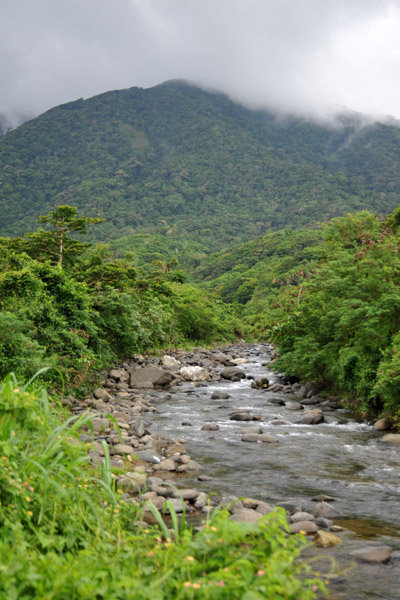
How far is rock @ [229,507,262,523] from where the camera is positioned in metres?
6.21

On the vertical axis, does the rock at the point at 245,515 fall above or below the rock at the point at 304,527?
above

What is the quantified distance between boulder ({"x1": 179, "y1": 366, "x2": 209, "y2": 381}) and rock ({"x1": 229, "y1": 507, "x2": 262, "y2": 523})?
748 inches

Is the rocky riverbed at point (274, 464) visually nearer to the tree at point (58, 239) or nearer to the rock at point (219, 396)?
the rock at point (219, 396)

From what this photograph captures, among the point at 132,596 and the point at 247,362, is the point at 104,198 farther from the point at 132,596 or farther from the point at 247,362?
the point at 132,596

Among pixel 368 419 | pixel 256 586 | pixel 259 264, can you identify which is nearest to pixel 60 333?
pixel 368 419

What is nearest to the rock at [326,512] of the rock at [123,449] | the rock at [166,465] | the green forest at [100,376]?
the green forest at [100,376]

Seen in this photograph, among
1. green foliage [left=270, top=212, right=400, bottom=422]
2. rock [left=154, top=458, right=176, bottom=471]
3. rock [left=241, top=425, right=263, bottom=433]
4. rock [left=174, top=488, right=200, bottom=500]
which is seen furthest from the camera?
green foliage [left=270, top=212, right=400, bottom=422]

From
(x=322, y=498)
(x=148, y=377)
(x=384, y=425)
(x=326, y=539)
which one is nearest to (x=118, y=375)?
(x=148, y=377)

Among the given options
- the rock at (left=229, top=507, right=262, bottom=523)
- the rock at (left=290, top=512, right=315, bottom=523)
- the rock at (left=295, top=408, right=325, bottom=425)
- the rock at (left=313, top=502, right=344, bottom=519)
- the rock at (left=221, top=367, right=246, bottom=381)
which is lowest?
the rock at (left=221, top=367, right=246, bottom=381)

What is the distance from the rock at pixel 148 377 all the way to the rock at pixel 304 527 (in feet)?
51.1

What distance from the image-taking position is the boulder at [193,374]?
25578 mm

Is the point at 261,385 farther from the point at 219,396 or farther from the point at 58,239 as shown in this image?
the point at 58,239

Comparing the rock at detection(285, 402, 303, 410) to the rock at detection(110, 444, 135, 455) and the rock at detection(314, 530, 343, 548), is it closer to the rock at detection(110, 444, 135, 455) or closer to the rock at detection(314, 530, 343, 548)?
the rock at detection(110, 444, 135, 455)

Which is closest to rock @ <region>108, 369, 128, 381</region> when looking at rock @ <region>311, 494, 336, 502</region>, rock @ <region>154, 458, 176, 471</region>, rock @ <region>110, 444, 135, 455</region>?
rock @ <region>110, 444, 135, 455</region>
